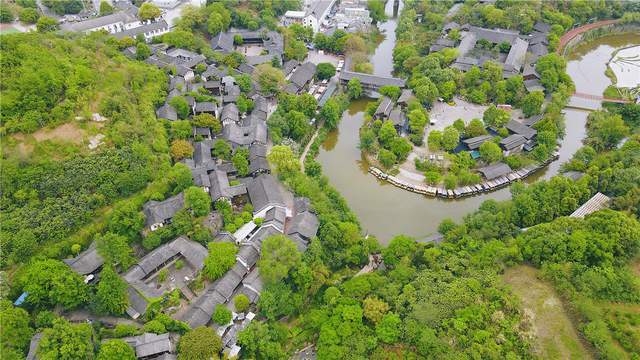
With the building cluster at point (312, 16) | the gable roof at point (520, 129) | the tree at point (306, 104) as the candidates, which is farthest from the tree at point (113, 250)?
the building cluster at point (312, 16)

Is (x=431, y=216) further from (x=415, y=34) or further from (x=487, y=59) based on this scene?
(x=415, y=34)

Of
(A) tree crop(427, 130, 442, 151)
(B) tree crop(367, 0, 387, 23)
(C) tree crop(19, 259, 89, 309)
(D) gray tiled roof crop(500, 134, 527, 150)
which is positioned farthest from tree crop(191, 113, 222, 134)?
(B) tree crop(367, 0, 387, 23)

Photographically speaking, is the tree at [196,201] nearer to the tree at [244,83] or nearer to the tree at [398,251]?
the tree at [398,251]

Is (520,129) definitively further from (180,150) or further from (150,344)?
(150,344)

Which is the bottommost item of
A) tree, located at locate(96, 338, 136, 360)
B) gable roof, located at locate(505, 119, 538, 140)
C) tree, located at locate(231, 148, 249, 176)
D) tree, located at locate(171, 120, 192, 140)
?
tree, located at locate(96, 338, 136, 360)

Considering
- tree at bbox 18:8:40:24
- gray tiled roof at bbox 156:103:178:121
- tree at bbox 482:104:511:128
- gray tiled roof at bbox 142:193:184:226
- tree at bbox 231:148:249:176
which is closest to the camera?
gray tiled roof at bbox 142:193:184:226

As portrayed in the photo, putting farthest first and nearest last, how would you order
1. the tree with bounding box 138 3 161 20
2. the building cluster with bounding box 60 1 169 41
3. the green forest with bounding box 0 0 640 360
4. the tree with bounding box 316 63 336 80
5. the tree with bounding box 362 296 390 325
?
1. the tree with bounding box 138 3 161 20
2. the building cluster with bounding box 60 1 169 41
3. the tree with bounding box 316 63 336 80
4. the tree with bounding box 362 296 390 325
5. the green forest with bounding box 0 0 640 360

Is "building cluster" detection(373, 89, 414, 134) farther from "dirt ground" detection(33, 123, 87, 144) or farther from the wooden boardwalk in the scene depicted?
"dirt ground" detection(33, 123, 87, 144)
